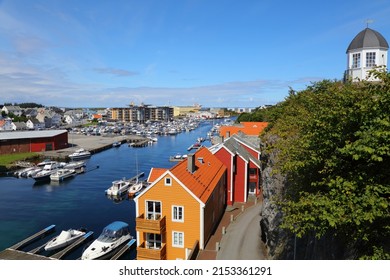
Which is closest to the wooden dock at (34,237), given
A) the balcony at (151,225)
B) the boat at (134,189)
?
the boat at (134,189)

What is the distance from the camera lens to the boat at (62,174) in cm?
4612

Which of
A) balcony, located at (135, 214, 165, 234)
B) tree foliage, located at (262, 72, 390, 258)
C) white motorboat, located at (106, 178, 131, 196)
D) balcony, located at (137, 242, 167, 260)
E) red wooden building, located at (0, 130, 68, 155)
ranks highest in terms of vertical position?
tree foliage, located at (262, 72, 390, 258)

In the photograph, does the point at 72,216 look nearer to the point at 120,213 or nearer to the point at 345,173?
the point at 120,213

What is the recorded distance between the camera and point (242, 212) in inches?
1041

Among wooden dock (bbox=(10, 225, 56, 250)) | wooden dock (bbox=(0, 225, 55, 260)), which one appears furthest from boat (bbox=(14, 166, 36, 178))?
wooden dock (bbox=(0, 225, 55, 260))

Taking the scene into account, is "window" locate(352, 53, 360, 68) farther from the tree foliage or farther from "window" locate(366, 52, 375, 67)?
the tree foliage

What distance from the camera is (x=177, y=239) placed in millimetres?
19141

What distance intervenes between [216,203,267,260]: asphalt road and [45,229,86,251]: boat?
45.8 ft

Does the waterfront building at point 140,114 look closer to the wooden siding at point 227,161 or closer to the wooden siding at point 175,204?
Result: the wooden siding at point 227,161

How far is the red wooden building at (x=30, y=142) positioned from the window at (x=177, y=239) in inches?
2396

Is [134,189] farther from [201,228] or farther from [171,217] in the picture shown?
[201,228]

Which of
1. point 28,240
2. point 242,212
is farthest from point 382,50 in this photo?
point 28,240

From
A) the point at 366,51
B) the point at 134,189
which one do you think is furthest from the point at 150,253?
the point at 134,189

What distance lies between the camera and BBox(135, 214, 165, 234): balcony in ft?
60.0
